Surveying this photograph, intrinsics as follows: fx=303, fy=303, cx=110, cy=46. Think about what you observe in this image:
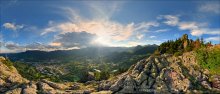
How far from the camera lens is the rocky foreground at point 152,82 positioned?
14412cm

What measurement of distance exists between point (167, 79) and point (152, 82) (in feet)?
24.9

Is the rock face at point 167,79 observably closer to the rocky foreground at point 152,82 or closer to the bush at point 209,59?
the rocky foreground at point 152,82

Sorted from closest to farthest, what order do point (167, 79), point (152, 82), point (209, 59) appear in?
1. point (152, 82)
2. point (167, 79)
3. point (209, 59)

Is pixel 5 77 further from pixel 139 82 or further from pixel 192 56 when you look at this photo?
pixel 192 56

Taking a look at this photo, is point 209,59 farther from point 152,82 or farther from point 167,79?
point 152,82

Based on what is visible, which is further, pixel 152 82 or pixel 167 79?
pixel 167 79

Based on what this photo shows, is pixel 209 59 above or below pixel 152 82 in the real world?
above

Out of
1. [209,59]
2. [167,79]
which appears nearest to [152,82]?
[167,79]

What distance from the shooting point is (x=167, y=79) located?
494 feet

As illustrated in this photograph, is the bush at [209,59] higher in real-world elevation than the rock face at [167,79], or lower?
higher

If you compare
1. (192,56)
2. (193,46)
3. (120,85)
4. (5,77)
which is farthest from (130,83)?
(5,77)

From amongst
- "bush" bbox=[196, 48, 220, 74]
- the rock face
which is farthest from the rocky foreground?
"bush" bbox=[196, 48, 220, 74]

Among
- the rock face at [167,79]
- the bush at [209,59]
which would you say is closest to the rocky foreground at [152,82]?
the rock face at [167,79]

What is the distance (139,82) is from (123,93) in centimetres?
1127
